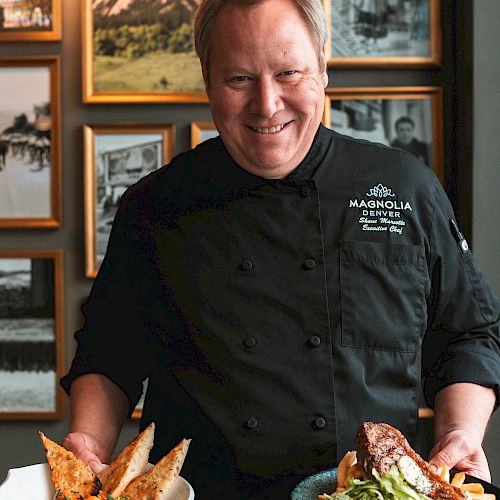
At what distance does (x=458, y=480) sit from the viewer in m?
1.29

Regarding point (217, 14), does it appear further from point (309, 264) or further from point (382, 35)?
point (382, 35)

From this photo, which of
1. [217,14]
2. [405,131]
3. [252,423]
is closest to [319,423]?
[252,423]

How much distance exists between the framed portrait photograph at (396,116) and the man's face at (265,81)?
1708 mm

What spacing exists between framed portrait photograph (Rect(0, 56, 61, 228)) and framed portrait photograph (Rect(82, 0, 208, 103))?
18cm

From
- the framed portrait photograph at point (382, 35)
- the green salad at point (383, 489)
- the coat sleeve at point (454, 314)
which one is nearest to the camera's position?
the green salad at point (383, 489)

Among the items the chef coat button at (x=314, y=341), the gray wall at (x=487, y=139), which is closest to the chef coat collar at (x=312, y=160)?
the chef coat button at (x=314, y=341)

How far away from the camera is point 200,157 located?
182 centimetres

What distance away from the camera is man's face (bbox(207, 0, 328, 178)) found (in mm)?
1477

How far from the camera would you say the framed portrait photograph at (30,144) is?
130 inches

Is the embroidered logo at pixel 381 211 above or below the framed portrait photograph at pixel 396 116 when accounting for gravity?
below

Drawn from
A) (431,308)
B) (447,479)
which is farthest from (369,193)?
Result: (447,479)

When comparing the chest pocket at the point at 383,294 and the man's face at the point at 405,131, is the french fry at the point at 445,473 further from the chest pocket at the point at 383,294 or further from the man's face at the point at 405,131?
the man's face at the point at 405,131

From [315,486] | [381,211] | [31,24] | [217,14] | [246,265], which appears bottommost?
[315,486]

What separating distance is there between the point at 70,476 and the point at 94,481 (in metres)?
0.04
